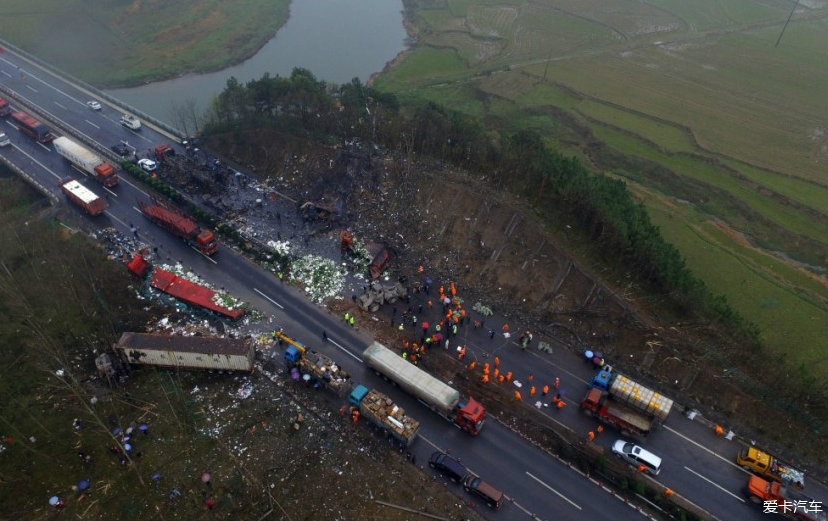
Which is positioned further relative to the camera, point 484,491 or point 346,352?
point 346,352

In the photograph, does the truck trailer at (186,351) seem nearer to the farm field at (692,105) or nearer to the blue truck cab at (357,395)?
the blue truck cab at (357,395)

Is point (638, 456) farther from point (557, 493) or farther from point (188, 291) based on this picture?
point (188, 291)

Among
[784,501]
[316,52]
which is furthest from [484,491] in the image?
[316,52]

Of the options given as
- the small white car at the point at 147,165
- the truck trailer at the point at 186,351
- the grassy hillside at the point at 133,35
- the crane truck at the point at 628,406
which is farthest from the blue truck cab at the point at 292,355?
the grassy hillside at the point at 133,35

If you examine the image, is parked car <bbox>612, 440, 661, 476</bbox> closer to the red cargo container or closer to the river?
the red cargo container

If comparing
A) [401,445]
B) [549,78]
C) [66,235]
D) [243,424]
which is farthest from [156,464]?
[549,78]

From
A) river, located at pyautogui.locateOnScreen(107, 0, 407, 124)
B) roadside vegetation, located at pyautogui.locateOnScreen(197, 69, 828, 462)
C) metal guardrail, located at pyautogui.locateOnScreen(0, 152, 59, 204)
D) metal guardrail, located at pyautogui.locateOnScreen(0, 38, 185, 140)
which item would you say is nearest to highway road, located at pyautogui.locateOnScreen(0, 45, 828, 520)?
metal guardrail, located at pyautogui.locateOnScreen(0, 152, 59, 204)
